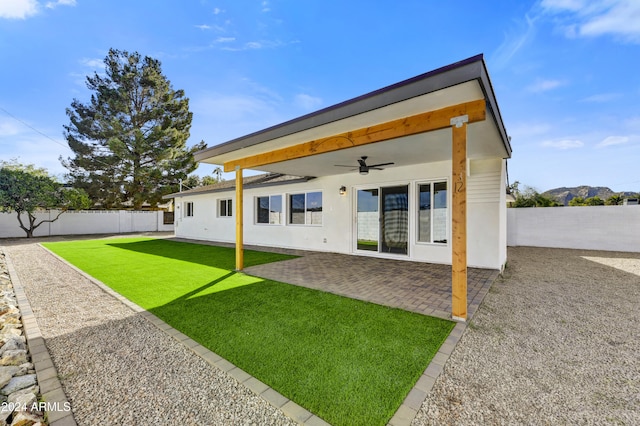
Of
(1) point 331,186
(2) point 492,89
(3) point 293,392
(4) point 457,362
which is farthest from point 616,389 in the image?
(1) point 331,186

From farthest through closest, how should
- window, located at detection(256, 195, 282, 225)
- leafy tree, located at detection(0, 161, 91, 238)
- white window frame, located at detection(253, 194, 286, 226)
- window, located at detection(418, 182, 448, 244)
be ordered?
leafy tree, located at detection(0, 161, 91, 238) < window, located at detection(256, 195, 282, 225) < white window frame, located at detection(253, 194, 286, 226) < window, located at detection(418, 182, 448, 244)

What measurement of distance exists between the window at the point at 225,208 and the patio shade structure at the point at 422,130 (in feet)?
23.2

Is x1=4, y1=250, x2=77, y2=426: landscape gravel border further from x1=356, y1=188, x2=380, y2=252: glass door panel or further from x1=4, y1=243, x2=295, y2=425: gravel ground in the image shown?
x1=356, y1=188, x2=380, y2=252: glass door panel

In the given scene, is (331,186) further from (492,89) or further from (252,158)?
(492,89)

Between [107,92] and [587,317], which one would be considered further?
[107,92]

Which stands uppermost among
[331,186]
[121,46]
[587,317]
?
[121,46]

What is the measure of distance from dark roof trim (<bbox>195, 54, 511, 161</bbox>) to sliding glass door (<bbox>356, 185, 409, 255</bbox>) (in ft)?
10.5

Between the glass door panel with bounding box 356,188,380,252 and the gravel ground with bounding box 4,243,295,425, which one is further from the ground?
the glass door panel with bounding box 356,188,380,252

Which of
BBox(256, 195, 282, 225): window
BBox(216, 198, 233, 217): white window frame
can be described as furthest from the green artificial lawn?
BBox(216, 198, 233, 217): white window frame

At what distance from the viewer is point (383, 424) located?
1824 mm

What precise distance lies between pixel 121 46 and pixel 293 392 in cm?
2985

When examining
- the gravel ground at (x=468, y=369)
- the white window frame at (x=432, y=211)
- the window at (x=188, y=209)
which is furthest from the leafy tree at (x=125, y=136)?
the white window frame at (x=432, y=211)

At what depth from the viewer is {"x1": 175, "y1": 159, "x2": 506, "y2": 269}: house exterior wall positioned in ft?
22.0

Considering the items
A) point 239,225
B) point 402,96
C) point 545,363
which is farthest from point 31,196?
point 545,363
